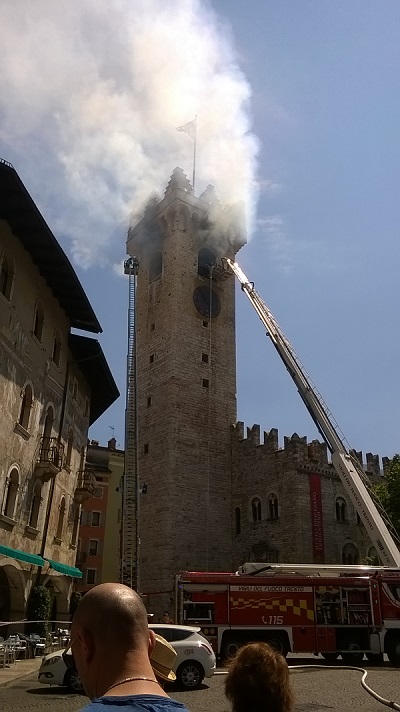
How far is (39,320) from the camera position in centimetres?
2173

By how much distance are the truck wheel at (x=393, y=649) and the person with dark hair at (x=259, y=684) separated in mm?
17590

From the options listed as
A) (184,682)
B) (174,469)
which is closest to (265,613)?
(184,682)

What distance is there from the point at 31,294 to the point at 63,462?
683 centimetres

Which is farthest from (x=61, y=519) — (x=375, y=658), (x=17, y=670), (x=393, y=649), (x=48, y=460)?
(x=393, y=649)

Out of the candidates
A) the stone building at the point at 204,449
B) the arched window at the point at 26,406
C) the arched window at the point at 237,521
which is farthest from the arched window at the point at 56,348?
the arched window at the point at 237,521

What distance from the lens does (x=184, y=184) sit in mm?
45875

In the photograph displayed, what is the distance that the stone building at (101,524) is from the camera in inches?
1652

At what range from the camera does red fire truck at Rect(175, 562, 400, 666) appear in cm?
1780

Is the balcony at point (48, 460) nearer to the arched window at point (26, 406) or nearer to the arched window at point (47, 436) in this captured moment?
the arched window at point (47, 436)

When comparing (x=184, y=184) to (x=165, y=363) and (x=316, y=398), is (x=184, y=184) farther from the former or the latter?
(x=316, y=398)

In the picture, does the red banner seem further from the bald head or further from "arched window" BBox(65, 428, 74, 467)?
the bald head

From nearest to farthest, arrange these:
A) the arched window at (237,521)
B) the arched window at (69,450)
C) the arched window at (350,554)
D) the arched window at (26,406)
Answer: the arched window at (26,406), the arched window at (69,450), the arched window at (350,554), the arched window at (237,521)

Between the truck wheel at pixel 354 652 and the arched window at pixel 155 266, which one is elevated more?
the arched window at pixel 155 266

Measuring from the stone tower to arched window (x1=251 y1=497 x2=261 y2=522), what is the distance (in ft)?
6.04
